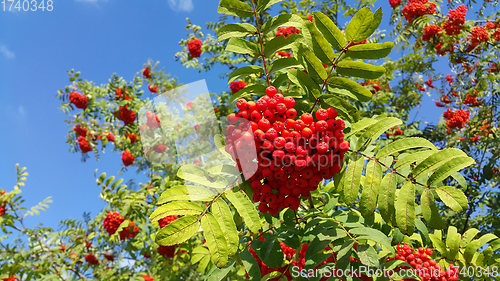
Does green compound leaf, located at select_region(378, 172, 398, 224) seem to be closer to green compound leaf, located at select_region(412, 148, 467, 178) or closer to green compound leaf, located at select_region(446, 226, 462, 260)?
green compound leaf, located at select_region(412, 148, 467, 178)

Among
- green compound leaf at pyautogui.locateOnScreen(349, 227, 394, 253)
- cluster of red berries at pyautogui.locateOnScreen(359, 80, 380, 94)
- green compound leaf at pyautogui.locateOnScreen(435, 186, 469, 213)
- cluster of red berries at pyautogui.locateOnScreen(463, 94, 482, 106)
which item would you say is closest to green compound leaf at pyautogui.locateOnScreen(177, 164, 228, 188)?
green compound leaf at pyautogui.locateOnScreen(349, 227, 394, 253)

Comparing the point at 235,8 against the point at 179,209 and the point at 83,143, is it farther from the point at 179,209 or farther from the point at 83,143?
the point at 83,143

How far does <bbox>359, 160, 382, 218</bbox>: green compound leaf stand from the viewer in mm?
1500

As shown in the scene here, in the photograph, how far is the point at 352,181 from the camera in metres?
1.57

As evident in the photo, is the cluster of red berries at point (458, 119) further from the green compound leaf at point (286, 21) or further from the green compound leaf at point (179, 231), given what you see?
the green compound leaf at point (179, 231)

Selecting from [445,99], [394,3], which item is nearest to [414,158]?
[394,3]

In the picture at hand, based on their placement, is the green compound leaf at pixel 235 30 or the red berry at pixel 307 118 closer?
the red berry at pixel 307 118

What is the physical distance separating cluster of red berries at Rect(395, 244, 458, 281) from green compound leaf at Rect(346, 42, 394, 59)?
1.72 metres

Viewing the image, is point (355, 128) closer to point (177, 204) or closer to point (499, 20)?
point (177, 204)

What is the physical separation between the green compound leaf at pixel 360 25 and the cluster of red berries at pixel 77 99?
644 cm

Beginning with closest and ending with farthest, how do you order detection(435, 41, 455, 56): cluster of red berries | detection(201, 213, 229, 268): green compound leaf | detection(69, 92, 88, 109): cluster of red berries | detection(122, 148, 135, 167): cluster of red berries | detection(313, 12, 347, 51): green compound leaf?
1. detection(201, 213, 229, 268): green compound leaf
2. detection(313, 12, 347, 51): green compound leaf
3. detection(435, 41, 455, 56): cluster of red berries
4. detection(69, 92, 88, 109): cluster of red berries
5. detection(122, 148, 135, 167): cluster of red berries

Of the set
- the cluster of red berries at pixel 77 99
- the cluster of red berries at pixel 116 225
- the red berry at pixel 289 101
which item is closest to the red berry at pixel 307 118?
the red berry at pixel 289 101

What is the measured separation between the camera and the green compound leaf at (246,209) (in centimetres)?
145

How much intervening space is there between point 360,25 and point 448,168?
0.96 m
